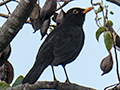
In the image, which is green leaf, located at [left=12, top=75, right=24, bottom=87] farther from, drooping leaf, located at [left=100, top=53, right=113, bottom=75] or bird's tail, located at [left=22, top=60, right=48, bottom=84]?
drooping leaf, located at [left=100, top=53, right=113, bottom=75]

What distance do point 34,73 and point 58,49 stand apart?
50cm

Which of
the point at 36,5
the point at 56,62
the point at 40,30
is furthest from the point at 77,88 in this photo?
the point at 36,5

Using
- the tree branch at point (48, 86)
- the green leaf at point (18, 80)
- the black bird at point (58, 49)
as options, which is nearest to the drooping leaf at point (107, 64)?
the tree branch at point (48, 86)

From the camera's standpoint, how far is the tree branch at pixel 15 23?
11.4 feet

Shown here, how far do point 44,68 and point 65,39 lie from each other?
0.55 metres

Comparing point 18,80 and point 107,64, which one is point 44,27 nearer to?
point 18,80

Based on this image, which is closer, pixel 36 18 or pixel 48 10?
pixel 48 10

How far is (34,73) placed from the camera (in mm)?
3529

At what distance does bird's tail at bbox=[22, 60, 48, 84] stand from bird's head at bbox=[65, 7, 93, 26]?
49.9 inches

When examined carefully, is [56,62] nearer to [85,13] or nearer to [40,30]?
[40,30]

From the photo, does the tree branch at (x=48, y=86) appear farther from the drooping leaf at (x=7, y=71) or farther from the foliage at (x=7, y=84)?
the drooping leaf at (x=7, y=71)

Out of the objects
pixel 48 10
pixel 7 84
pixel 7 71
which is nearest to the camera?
pixel 48 10

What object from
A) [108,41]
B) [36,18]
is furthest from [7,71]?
[108,41]

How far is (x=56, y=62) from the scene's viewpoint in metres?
3.65
